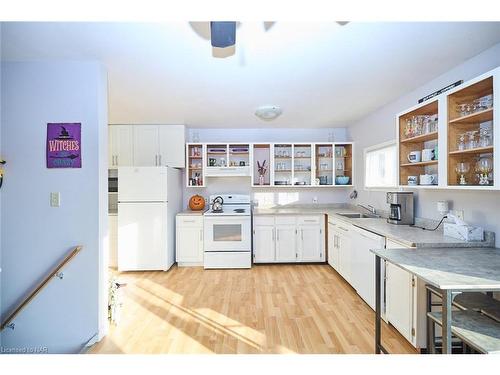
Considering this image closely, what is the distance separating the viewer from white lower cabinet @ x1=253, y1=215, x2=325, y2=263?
4207 millimetres

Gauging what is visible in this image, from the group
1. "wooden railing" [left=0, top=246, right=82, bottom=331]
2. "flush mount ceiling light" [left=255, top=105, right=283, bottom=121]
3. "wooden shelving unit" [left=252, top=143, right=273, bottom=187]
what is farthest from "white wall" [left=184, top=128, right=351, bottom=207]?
"wooden railing" [left=0, top=246, right=82, bottom=331]

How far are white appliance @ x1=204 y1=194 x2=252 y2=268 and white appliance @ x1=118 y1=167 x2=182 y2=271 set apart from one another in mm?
645

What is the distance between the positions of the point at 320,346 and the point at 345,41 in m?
2.33

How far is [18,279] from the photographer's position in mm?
2129

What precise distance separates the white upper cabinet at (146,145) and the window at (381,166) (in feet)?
11.2

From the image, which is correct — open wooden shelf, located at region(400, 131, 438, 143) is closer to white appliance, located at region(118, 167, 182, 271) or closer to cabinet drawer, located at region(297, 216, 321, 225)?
cabinet drawer, located at region(297, 216, 321, 225)

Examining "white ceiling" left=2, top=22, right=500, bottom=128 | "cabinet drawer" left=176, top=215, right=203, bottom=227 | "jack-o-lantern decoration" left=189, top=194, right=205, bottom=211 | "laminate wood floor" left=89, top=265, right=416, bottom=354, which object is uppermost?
"white ceiling" left=2, top=22, right=500, bottom=128

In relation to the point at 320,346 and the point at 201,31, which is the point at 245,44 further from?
the point at 320,346

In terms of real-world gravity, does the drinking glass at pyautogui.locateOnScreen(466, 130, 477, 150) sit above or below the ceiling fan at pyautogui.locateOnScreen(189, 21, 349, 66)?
below

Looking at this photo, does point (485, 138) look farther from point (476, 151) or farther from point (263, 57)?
point (263, 57)

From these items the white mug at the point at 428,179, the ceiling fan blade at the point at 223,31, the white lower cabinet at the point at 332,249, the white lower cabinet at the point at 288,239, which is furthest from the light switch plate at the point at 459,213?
the ceiling fan blade at the point at 223,31

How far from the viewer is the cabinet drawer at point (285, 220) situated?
13.8 ft

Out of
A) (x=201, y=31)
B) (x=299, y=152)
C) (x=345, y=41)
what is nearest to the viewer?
(x=201, y=31)
